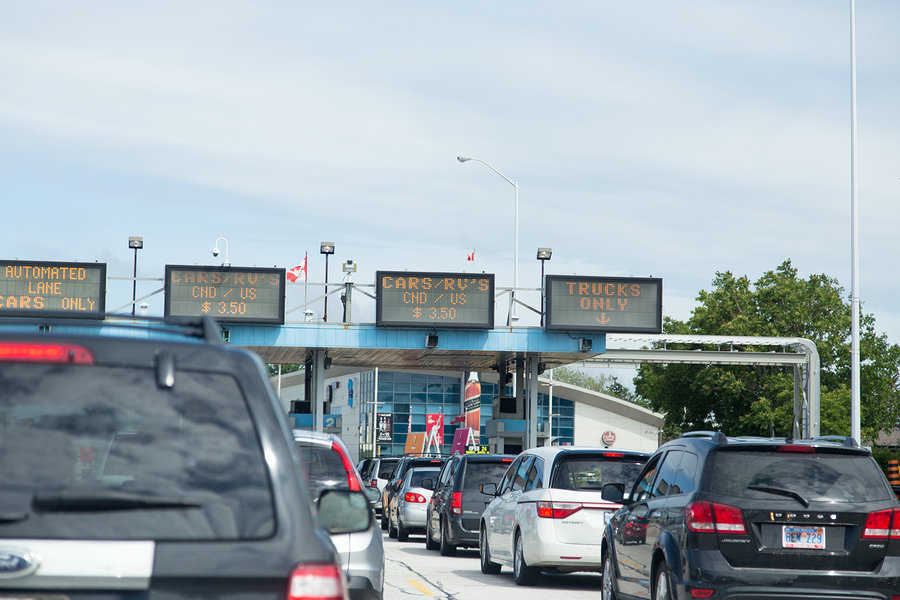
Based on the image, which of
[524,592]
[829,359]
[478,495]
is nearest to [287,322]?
[478,495]

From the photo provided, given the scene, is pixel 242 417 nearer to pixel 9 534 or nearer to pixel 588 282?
pixel 9 534

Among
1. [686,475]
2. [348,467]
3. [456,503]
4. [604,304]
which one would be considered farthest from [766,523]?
[604,304]

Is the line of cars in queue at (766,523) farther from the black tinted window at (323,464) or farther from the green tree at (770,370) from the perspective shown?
the green tree at (770,370)

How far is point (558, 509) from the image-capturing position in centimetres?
1545

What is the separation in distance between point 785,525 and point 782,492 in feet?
0.80

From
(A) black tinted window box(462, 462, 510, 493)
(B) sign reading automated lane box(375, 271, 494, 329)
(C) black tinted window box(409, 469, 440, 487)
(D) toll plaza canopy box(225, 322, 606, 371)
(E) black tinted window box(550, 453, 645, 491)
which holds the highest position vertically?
(B) sign reading automated lane box(375, 271, 494, 329)

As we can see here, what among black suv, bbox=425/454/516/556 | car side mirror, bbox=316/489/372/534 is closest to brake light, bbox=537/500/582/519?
black suv, bbox=425/454/516/556

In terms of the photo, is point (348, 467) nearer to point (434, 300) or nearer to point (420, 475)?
point (420, 475)

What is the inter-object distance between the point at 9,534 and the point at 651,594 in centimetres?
791

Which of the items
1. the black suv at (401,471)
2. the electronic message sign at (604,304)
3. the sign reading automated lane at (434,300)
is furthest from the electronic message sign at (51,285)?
the electronic message sign at (604,304)

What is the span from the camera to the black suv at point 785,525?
952 centimetres

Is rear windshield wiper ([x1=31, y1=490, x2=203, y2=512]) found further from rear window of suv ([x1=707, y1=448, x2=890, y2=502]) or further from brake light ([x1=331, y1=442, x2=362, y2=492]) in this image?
rear window of suv ([x1=707, y1=448, x2=890, y2=502])

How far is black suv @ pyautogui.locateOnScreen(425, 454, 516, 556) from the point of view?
21219 mm

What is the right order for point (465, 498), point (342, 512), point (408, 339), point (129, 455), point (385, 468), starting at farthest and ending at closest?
point (408, 339)
point (385, 468)
point (465, 498)
point (342, 512)
point (129, 455)
